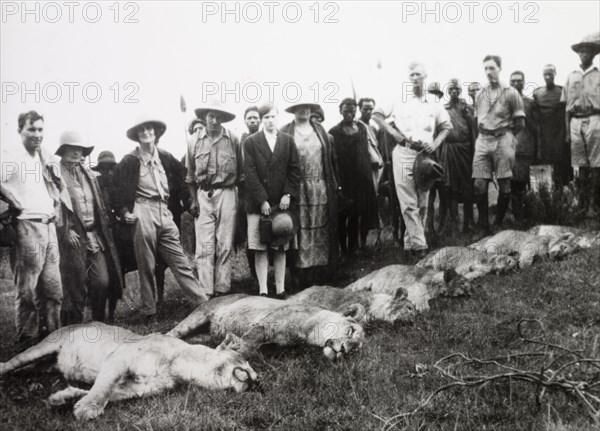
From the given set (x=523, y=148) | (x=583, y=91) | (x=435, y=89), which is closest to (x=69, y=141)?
(x=435, y=89)

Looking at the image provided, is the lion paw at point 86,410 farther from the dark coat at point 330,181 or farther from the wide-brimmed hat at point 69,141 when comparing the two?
the dark coat at point 330,181

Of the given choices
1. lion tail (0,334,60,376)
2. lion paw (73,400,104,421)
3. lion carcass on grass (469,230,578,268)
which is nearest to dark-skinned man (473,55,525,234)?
lion carcass on grass (469,230,578,268)

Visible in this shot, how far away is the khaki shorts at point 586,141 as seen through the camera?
28.0 ft

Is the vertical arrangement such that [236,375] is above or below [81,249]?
below

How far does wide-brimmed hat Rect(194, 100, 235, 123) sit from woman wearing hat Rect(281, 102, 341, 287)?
0.70m

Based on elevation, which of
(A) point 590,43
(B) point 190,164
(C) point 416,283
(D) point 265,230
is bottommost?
(C) point 416,283

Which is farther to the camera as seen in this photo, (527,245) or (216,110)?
(527,245)

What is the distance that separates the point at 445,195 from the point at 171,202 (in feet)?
14.5

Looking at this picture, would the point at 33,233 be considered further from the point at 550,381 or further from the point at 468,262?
the point at 468,262

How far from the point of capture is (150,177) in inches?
255

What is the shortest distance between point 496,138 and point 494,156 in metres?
0.26

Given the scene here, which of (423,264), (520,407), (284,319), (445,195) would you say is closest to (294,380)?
(284,319)

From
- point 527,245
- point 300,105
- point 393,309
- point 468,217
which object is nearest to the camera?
point 393,309

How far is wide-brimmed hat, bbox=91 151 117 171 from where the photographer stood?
7.09 metres
